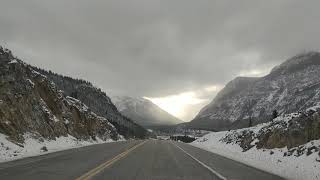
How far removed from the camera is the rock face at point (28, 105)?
36.5m

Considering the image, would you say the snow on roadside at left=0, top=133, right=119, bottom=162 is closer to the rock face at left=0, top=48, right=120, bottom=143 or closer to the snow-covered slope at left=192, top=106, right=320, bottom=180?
the rock face at left=0, top=48, right=120, bottom=143

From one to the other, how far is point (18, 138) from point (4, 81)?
251 inches

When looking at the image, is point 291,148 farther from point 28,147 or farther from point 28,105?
point 28,105

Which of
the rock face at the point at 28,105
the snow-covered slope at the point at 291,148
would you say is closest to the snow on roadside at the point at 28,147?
the rock face at the point at 28,105

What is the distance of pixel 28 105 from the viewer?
1703 inches

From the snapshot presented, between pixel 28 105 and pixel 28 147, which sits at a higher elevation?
pixel 28 105

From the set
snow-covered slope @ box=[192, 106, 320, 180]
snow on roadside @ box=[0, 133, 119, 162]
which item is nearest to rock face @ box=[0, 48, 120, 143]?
snow on roadside @ box=[0, 133, 119, 162]

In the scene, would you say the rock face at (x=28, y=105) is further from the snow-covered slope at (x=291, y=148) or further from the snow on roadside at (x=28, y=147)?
the snow-covered slope at (x=291, y=148)

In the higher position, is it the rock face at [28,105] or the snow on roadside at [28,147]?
the rock face at [28,105]

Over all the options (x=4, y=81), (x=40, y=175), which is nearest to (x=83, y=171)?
(x=40, y=175)

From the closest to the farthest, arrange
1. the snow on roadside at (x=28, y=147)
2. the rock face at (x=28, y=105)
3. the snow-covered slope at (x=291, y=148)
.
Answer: the snow-covered slope at (x=291, y=148), the snow on roadside at (x=28, y=147), the rock face at (x=28, y=105)

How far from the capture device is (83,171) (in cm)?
1507

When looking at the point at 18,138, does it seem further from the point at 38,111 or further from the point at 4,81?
the point at 38,111

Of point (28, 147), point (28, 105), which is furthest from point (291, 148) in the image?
point (28, 105)
